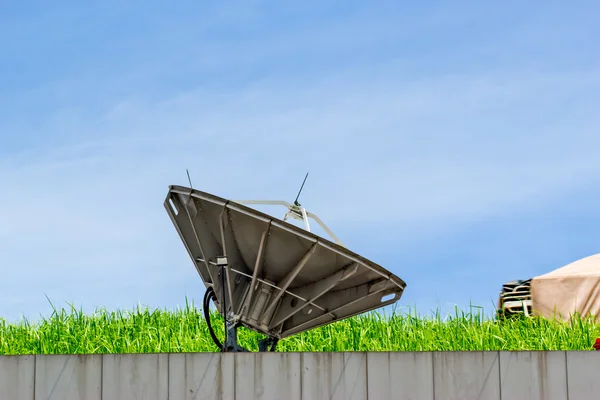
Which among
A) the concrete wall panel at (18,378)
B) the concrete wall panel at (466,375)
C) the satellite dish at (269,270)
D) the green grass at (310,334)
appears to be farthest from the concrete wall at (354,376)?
the green grass at (310,334)

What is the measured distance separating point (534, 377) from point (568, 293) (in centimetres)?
1316

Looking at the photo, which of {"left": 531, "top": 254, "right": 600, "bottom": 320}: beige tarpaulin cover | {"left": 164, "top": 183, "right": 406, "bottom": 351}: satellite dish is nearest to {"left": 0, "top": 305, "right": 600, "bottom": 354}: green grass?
Result: {"left": 531, "top": 254, "right": 600, "bottom": 320}: beige tarpaulin cover

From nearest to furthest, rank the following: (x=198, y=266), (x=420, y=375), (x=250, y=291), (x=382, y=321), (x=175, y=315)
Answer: (x=420, y=375)
(x=250, y=291)
(x=198, y=266)
(x=382, y=321)
(x=175, y=315)

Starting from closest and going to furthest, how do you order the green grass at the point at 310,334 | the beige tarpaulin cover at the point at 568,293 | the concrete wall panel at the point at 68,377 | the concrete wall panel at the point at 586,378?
the concrete wall panel at the point at 586,378 < the concrete wall panel at the point at 68,377 < the green grass at the point at 310,334 < the beige tarpaulin cover at the point at 568,293

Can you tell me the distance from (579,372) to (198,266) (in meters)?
6.01

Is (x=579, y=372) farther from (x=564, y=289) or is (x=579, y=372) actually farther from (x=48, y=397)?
(x=564, y=289)

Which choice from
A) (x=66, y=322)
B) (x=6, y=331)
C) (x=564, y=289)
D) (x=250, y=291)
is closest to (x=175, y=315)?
(x=66, y=322)

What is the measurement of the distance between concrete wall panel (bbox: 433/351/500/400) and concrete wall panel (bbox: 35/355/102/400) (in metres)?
4.86

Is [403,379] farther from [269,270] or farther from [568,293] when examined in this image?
[568,293]

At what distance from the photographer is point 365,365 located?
11672mm

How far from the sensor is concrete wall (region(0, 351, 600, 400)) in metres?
11.6

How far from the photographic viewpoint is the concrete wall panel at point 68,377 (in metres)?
11.9

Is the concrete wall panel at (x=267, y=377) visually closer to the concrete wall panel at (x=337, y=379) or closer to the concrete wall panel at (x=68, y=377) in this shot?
the concrete wall panel at (x=337, y=379)

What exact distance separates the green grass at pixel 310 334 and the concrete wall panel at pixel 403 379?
8.42 metres
